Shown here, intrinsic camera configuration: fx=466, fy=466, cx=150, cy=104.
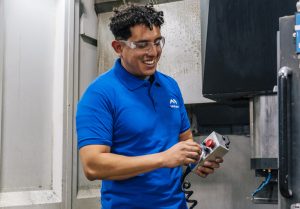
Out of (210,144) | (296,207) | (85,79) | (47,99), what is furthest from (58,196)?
(296,207)

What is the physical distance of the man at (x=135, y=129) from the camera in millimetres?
1533

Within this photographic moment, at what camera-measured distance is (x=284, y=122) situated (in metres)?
1.38

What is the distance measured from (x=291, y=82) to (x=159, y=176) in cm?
55

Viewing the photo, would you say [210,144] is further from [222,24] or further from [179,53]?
[179,53]

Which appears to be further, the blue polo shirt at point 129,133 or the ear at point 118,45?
the ear at point 118,45

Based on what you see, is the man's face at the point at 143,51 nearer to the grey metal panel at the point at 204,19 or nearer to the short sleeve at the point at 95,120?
the short sleeve at the point at 95,120

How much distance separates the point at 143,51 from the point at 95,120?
12.3 inches

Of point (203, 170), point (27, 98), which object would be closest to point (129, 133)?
point (203, 170)

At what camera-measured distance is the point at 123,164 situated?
1.51 meters

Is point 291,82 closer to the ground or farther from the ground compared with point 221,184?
farther from the ground

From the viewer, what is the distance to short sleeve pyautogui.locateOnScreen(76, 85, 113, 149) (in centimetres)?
155

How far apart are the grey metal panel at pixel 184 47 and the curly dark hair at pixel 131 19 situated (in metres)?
0.71

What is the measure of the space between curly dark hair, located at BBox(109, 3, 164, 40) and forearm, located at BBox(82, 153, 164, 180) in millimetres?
463

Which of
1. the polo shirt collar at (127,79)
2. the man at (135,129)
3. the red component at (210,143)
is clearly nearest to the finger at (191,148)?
the man at (135,129)
